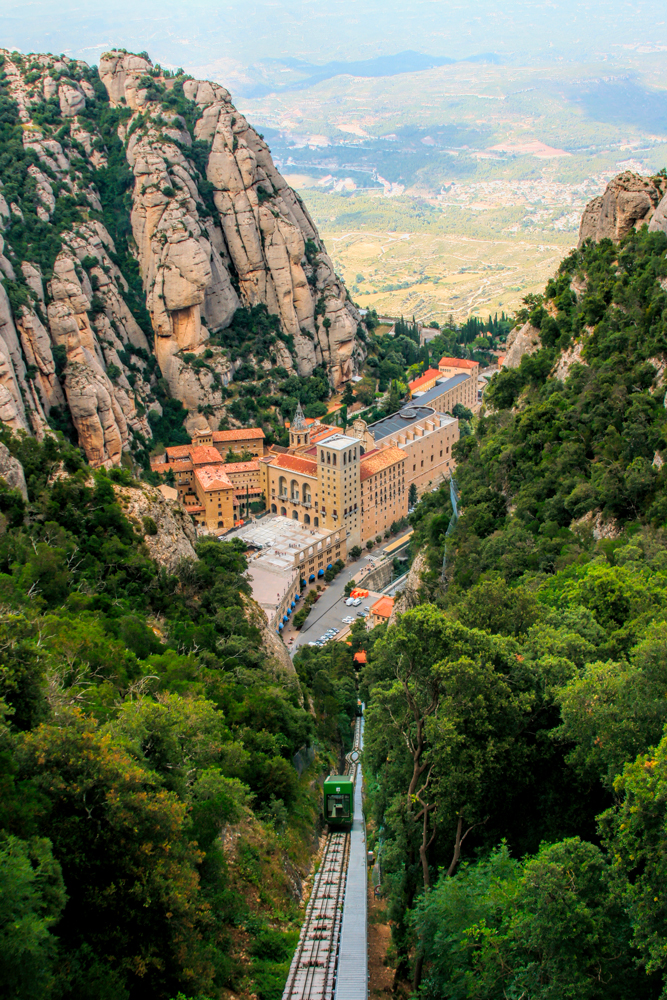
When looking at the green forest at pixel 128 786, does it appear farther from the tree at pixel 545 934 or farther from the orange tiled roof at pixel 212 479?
the orange tiled roof at pixel 212 479

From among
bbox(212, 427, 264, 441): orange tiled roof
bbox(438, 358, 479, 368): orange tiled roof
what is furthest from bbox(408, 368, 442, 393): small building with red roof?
bbox(212, 427, 264, 441): orange tiled roof

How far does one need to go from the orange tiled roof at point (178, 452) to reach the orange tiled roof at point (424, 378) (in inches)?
1198

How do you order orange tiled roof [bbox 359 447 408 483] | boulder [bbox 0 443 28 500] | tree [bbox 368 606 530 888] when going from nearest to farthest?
tree [bbox 368 606 530 888] < boulder [bbox 0 443 28 500] < orange tiled roof [bbox 359 447 408 483]

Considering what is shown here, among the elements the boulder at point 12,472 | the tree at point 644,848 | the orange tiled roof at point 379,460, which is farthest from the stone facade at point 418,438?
the tree at point 644,848

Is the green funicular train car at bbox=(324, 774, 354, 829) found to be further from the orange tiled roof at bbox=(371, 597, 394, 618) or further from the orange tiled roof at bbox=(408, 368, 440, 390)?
the orange tiled roof at bbox=(408, 368, 440, 390)

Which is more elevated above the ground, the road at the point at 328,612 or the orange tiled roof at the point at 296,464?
the orange tiled roof at the point at 296,464

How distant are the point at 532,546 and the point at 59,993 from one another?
28.8m

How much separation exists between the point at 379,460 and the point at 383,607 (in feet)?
68.5

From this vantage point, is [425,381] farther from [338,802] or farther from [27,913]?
[27,913]

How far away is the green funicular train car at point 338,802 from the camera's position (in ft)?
119

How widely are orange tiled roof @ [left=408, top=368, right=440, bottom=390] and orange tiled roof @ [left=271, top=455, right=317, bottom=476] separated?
1105 inches

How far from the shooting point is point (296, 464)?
83.7 m

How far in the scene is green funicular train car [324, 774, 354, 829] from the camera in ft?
119

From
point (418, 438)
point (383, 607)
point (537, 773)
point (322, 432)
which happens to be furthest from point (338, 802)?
point (418, 438)
